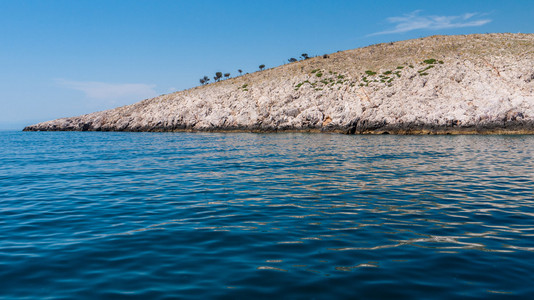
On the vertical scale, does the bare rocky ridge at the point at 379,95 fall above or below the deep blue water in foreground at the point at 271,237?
above

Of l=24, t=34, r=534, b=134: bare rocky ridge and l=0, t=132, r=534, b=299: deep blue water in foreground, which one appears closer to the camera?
l=0, t=132, r=534, b=299: deep blue water in foreground

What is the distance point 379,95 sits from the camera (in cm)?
7569

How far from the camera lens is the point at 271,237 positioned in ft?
32.1

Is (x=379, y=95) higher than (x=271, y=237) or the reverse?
higher

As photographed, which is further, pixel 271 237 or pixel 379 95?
pixel 379 95

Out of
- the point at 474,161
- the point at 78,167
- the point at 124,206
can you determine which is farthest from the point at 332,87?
the point at 124,206

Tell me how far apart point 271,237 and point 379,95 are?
71227mm

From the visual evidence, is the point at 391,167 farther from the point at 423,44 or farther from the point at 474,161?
the point at 423,44

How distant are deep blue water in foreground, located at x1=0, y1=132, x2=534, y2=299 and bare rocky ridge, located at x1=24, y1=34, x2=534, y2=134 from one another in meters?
49.9

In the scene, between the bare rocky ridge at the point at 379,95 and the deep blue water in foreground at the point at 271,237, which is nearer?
the deep blue water in foreground at the point at 271,237

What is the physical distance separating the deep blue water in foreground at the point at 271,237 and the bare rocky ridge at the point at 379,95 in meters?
49.9

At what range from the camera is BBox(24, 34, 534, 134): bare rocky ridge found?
6538 centimetres

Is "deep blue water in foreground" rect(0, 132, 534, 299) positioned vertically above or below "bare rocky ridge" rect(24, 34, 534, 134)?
below

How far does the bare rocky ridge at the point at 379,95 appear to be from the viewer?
214ft
